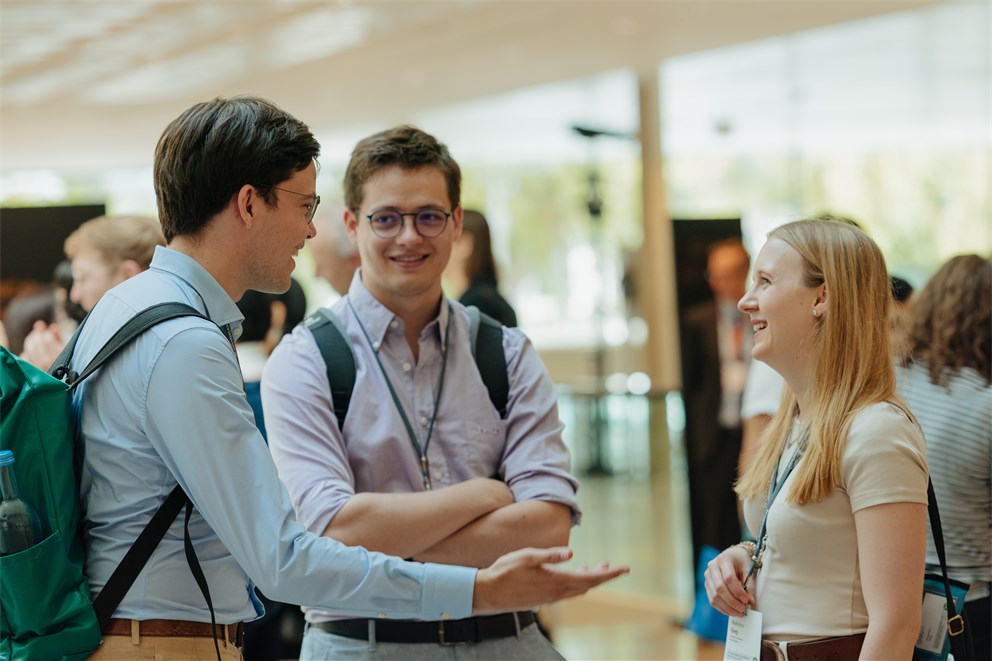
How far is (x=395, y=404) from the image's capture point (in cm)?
223

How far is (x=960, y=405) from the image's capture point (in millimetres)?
2865

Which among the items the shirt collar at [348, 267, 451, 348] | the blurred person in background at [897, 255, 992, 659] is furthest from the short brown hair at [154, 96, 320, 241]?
the blurred person in background at [897, 255, 992, 659]

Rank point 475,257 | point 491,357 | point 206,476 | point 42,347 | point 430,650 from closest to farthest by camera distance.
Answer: point 206,476 → point 430,650 → point 491,357 → point 42,347 → point 475,257

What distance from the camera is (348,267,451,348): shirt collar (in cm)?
232

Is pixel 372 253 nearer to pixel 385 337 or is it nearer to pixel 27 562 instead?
pixel 385 337

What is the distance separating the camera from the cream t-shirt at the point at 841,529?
1817mm

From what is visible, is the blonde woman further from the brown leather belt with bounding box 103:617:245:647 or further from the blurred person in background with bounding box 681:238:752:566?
the blurred person in background with bounding box 681:238:752:566

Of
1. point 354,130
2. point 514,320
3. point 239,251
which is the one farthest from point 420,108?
point 239,251

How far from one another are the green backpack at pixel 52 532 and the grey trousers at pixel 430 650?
2.06 feet

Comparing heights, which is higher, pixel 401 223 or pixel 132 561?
pixel 401 223

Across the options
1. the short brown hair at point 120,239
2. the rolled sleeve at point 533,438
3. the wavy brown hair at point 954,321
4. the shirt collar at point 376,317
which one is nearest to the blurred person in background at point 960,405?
the wavy brown hair at point 954,321

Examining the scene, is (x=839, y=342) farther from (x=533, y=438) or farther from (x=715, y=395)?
(x=715, y=395)

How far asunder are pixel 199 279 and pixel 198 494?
384mm

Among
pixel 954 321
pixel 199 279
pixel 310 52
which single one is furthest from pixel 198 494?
pixel 310 52
